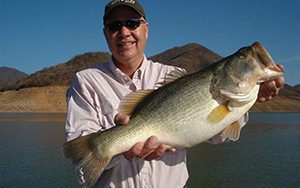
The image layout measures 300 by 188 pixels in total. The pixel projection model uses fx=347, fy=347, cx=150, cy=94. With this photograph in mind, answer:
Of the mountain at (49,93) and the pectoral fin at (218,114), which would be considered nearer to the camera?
the pectoral fin at (218,114)

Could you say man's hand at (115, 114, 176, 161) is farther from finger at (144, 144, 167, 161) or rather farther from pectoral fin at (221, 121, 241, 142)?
pectoral fin at (221, 121, 241, 142)

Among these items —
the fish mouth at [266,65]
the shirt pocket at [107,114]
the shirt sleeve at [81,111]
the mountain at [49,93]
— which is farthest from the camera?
the mountain at [49,93]

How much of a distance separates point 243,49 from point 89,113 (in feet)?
6.35

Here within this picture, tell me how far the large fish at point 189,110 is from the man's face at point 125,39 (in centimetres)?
65

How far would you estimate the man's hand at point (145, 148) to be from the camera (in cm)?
367

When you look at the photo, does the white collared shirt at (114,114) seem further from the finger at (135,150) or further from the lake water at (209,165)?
the lake water at (209,165)

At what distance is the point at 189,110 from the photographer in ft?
12.5

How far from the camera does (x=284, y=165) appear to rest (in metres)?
18.4

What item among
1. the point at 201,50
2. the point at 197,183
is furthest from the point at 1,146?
the point at 201,50

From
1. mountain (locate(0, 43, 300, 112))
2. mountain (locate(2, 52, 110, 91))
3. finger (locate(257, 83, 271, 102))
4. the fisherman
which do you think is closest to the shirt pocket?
the fisherman

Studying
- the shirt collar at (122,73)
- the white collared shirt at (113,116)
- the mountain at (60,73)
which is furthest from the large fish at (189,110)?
the mountain at (60,73)

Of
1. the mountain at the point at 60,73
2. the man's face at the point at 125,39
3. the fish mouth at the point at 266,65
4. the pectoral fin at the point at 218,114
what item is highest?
the man's face at the point at 125,39

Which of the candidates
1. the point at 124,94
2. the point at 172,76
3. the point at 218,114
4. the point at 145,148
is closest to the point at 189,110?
the point at 218,114

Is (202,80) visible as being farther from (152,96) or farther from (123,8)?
(123,8)
